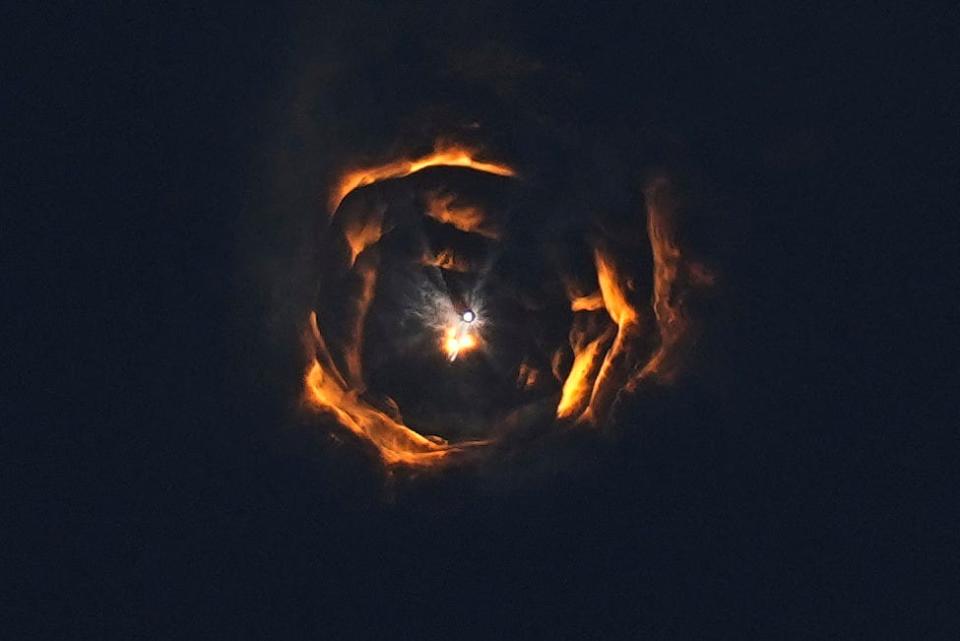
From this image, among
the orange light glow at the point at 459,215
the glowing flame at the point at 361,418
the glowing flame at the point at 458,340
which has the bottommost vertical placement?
the glowing flame at the point at 361,418

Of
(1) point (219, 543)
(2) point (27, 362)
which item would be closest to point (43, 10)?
(2) point (27, 362)

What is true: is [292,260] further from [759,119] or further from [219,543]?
[759,119]

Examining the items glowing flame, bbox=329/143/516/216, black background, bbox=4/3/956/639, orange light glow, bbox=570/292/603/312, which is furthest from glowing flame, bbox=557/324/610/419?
glowing flame, bbox=329/143/516/216

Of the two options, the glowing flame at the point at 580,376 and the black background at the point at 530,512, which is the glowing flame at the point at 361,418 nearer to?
the black background at the point at 530,512

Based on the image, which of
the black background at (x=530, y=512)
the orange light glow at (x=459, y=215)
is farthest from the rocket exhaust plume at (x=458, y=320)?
the black background at (x=530, y=512)

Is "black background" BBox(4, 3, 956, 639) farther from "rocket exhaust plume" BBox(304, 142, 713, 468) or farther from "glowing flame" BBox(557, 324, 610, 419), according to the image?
"glowing flame" BBox(557, 324, 610, 419)
